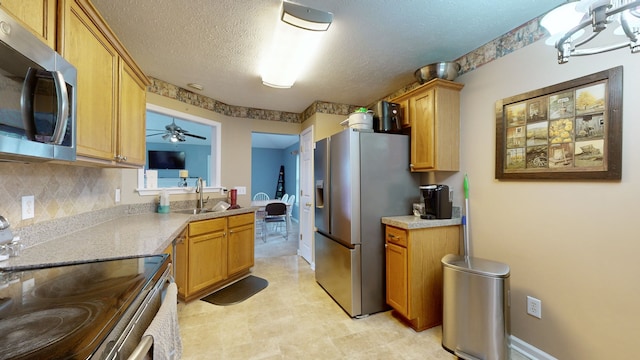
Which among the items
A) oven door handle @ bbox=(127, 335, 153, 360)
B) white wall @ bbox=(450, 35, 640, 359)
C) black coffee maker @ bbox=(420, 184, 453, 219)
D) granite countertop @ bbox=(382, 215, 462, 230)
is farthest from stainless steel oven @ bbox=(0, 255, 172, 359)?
white wall @ bbox=(450, 35, 640, 359)

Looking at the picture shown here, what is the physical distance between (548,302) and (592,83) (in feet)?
4.62

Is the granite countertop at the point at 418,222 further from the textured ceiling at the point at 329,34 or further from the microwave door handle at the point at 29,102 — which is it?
the microwave door handle at the point at 29,102

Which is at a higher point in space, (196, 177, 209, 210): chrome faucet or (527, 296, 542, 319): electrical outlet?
(196, 177, 209, 210): chrome faucet

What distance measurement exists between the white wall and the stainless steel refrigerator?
607 millimetres

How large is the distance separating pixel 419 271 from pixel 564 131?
1372 millimetres

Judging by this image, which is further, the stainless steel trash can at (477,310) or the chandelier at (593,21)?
the stainless steel trash can at (477,310)

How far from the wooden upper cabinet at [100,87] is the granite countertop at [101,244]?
46cm

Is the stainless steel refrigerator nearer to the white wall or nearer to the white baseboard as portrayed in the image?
the white wall

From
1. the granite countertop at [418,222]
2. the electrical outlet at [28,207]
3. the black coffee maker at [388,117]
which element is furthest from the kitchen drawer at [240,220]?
the black coffee maker at [388,117]

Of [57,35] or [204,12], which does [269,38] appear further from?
[57,35]

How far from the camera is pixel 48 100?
2.83ft

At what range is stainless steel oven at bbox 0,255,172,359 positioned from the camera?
Result: 0.50 m

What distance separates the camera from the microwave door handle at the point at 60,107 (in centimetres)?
84

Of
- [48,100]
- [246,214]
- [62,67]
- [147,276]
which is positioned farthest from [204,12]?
[246,214]
